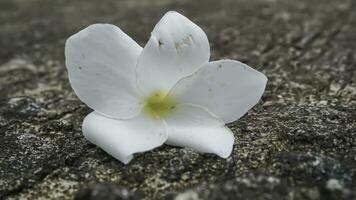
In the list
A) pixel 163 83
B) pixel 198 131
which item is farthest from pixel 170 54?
pixel 198 131

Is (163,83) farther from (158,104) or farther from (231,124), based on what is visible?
(231,124)

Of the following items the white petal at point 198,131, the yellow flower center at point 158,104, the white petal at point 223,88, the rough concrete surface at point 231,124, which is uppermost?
the white petal at point 223,88

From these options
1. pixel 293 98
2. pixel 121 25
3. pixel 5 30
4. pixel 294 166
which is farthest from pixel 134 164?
pixel 5 30

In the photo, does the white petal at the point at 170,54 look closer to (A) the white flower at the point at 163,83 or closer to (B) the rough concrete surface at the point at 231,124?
(A) the white flower at the point at 163,83

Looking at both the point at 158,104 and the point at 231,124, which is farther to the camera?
the point at 231,124

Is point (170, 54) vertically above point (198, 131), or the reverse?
point (170, 54)

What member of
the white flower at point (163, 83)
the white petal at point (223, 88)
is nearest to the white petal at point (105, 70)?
the white flower at point (163, 83)
